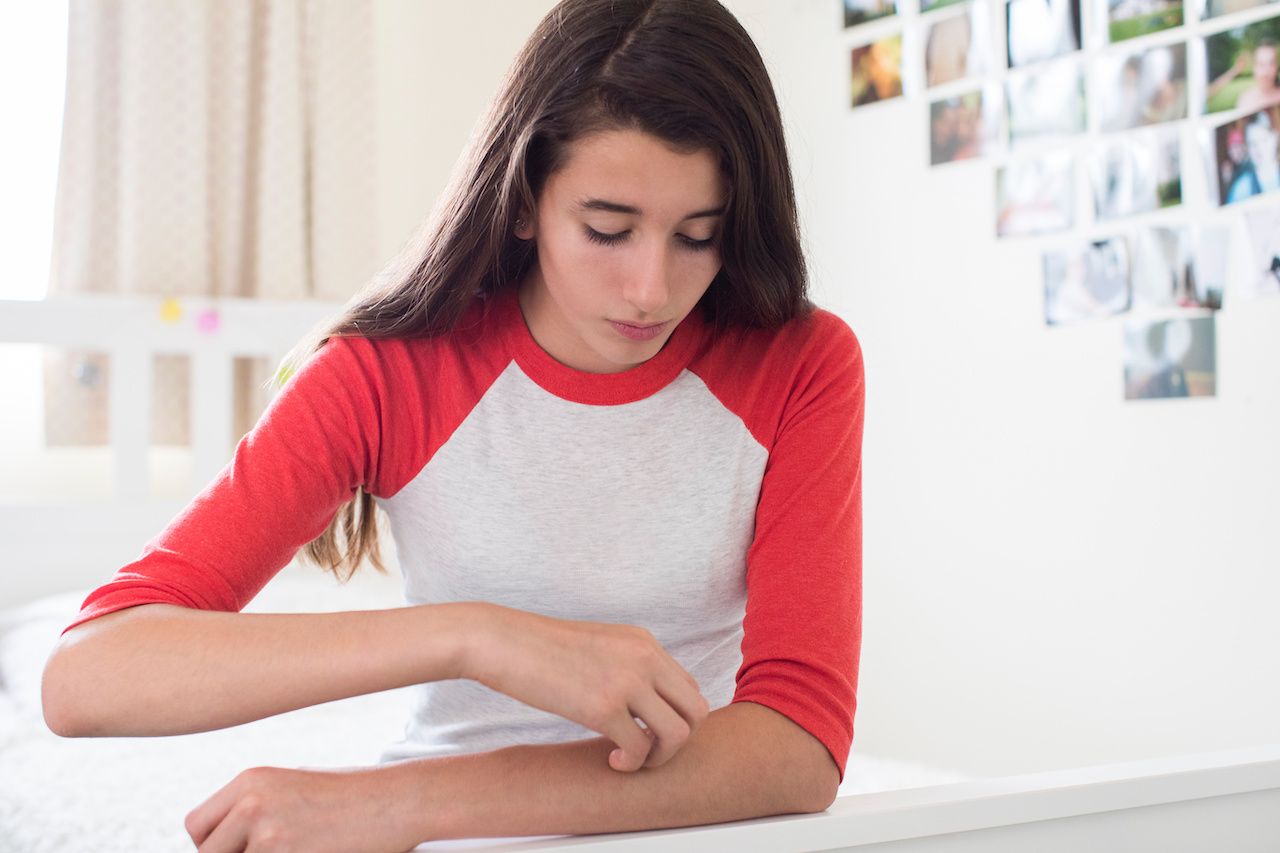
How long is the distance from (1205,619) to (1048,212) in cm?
72

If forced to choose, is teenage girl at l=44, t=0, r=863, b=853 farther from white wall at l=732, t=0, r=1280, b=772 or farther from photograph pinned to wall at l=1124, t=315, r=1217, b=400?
photograph pinned to wall at l=1124, t=315, r=1217, b=400

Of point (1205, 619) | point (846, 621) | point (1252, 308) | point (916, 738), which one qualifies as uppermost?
point (1252, 308)

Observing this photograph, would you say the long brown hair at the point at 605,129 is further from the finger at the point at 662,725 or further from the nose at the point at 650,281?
the finger at the point at 662,725

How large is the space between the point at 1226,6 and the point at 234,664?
1.71m

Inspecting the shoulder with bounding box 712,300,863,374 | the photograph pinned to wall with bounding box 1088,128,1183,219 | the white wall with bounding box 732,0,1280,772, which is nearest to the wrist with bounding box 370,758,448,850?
the shoulder with bounding box 712,300,863,374

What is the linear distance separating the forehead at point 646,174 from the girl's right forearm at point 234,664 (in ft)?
1.05

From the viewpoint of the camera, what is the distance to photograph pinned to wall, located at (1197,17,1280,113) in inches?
67.6

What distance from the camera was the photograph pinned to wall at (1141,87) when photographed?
72.7 inches

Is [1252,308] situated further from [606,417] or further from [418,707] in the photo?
[418,707]

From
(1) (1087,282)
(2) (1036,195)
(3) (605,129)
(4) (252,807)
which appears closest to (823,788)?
(4) (252,807)

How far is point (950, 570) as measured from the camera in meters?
2.26

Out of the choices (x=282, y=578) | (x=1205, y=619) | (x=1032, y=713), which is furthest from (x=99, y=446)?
(x=1205, y=619)

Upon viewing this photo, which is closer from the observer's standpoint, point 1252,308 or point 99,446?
point 1252,308

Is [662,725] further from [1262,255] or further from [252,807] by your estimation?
[1262,255]
